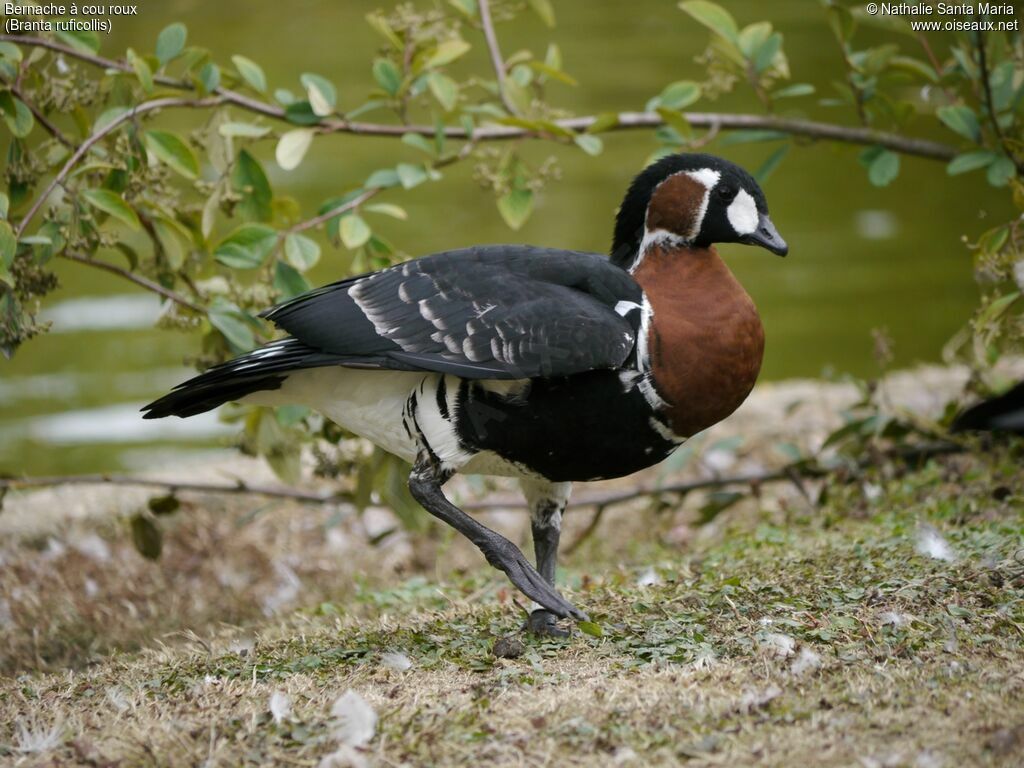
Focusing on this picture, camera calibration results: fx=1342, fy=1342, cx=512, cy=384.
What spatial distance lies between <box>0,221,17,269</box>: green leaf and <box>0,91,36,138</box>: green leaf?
0.57m

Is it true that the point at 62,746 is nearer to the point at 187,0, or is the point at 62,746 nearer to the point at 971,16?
the point at 971,16

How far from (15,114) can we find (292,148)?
1039 mm

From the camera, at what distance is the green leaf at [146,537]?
559 cm

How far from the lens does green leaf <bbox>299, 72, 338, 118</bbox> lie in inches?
208

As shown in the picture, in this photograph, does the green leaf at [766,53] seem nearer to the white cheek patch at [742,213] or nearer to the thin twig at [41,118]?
the white cheek patch at [742,213]

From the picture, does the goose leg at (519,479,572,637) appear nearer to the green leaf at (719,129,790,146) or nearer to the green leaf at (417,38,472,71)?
the green leaf at (417,38,472,71)

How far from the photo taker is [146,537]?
5.62 metres

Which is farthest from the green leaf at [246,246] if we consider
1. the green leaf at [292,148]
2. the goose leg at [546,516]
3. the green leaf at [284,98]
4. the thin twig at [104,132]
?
the goose leg at [546,516]

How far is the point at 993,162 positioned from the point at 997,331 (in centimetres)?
84

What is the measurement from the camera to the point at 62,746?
10.5 feet

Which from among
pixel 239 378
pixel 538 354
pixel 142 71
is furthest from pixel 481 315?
pixel 142 71

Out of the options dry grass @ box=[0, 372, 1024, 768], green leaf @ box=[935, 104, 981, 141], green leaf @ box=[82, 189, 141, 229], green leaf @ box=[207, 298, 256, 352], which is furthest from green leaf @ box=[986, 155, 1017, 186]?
green leaf @ box=[82, 189, 141, 229]

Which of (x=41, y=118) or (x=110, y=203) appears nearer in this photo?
(x=110, y=203)

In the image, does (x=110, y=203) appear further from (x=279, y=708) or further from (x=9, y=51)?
(x=279, y=708)
